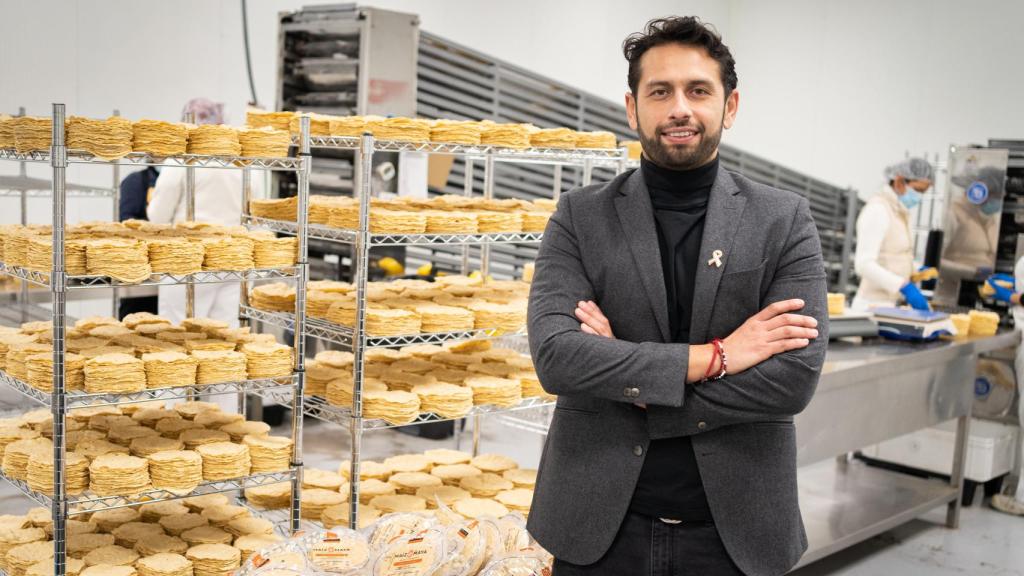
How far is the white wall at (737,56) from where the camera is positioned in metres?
6.85

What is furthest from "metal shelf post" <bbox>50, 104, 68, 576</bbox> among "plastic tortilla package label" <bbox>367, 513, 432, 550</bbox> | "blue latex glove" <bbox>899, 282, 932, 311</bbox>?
"blue latex glove" <bbox>899, 282, 932, 311</bbox>

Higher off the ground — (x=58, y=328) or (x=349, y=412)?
(x=58, y=328)

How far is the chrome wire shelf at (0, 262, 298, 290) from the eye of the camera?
2979 millimetres

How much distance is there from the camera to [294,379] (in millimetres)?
3443

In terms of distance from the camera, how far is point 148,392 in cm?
312

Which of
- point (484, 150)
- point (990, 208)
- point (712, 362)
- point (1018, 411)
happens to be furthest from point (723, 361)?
point (990, 208)

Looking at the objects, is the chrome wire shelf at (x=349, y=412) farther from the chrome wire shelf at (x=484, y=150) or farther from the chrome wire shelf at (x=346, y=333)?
the chrome wire shelf at (x=484, y=150)

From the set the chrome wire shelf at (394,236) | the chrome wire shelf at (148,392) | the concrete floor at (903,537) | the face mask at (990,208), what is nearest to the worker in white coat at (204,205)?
the concrete floor at (903,537)

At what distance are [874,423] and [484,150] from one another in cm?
221

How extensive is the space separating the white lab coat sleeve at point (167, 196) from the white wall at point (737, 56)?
1.79 m

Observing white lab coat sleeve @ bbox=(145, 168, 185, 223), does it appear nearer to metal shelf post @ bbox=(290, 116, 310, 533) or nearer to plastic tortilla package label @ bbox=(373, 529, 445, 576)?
metal shelf post @ bbox=(290, 116, 310, 533)

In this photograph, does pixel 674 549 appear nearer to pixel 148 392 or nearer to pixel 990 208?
pixel 148 392

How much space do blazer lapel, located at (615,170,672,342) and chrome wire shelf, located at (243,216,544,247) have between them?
1524mm

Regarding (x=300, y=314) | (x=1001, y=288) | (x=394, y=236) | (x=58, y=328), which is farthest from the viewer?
(x=1001, y=288)
